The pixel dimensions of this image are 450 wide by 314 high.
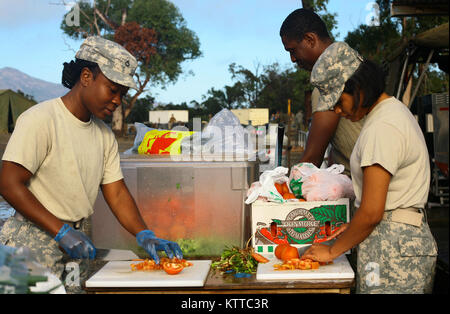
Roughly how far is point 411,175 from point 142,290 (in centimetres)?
121

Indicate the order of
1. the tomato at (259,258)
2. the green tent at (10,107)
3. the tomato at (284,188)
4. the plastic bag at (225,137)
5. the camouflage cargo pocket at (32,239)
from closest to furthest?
the camouflage cargo pocket at (32,239) → the tomato at (259,258) → the tomato at (284,188) → the plastic bag at (225,137) → the green tent at (10,107)

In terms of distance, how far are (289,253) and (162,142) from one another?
157 centimetres

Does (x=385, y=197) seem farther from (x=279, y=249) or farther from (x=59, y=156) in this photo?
(x=59, y=156)

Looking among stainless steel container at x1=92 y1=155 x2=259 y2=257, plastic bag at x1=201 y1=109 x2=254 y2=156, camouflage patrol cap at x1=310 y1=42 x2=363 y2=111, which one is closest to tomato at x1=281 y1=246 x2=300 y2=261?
camouflage patrol cap at x1=310 y1=42 x2=363 y2=111

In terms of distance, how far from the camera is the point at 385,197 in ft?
6.94

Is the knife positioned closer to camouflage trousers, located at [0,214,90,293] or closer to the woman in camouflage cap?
camouflage trousers, located at [0,214,90,293]

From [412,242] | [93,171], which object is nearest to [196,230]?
[93,171]

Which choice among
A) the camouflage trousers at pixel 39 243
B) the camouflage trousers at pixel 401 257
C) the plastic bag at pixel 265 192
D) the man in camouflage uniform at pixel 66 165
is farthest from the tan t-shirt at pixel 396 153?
the camouflage trousers at pixel 39 243

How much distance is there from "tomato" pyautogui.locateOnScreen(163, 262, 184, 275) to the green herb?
0.22m

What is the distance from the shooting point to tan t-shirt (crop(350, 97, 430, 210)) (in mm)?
2092

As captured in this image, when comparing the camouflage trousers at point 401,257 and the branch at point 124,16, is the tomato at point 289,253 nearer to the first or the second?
the camouflage trousers at point 401,257

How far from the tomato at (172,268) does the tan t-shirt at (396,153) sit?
0.86 metres

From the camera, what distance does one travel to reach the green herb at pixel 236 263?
2.45 metres

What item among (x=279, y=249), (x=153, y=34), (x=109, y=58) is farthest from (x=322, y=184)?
(x=153, y=34)
